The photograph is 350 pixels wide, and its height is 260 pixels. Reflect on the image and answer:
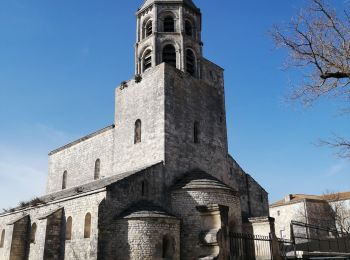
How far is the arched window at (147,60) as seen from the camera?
78.4 feet

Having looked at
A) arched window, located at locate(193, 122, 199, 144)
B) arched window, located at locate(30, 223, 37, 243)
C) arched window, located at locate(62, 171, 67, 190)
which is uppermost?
arched window, located at locate(193, 122, 199, 144)

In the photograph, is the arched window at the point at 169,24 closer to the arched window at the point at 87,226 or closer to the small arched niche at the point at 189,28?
the small arched niche at the point at 189,28

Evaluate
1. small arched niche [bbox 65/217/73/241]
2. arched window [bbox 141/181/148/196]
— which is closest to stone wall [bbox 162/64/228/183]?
arched window [bbox 141/181/148/196]

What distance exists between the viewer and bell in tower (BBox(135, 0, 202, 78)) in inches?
933

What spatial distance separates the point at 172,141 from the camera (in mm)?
20891

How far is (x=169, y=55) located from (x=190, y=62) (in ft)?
4.73

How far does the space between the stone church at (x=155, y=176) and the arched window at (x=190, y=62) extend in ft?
0.21

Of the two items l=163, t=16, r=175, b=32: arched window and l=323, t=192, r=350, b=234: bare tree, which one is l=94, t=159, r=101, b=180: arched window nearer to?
l=163, t=16, r=175, b=32: arched window

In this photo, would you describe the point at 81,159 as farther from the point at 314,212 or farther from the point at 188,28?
the point at 314,212

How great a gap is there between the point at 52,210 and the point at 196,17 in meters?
15.2

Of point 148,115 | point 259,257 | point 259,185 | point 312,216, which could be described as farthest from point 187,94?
point 312,216

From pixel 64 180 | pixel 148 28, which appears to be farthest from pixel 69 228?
pixel 148 28

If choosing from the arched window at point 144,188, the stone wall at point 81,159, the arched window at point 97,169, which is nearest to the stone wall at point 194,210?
the arched window at point 144,188

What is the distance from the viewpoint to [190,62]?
80.4 ft
